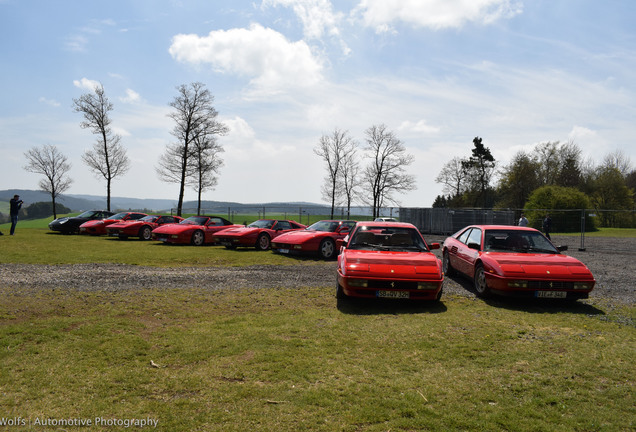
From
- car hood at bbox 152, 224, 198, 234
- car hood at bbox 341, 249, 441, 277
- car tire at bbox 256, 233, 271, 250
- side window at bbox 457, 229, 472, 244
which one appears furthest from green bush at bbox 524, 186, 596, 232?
car hood at bbox 341, 249, 441, 277

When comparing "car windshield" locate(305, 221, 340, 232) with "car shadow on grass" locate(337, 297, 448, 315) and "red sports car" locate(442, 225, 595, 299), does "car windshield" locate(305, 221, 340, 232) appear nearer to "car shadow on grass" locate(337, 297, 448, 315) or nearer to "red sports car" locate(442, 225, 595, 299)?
"red sports car" locate(442, 225, 595, 299)

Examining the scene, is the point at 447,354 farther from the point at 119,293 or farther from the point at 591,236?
the point at 591,236

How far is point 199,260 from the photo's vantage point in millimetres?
12633

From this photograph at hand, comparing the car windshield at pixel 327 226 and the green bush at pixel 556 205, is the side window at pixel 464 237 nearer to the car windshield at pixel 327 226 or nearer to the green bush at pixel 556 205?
the car windshield at pixel 327 226

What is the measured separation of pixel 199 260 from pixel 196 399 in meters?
9.87

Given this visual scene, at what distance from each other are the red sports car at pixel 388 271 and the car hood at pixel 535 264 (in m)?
1.12

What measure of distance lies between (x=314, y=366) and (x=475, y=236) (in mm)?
5967

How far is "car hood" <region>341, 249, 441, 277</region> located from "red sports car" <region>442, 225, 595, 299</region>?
3.58ft

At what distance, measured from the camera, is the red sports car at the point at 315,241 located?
44.6 feet

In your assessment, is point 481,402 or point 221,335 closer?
point 481,402

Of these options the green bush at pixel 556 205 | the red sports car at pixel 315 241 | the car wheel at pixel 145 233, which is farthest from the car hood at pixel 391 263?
the green bush at pixel 556 205

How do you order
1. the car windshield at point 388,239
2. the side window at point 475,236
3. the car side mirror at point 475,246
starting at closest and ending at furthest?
1. the car windshield at point 388,239
2. the car side mirror at point 475,246
3. the side window at point 475,236

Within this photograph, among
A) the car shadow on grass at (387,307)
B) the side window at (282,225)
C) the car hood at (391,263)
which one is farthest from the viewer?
the side window at (282,225)

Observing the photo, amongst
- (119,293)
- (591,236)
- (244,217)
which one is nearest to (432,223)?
(591,236)
